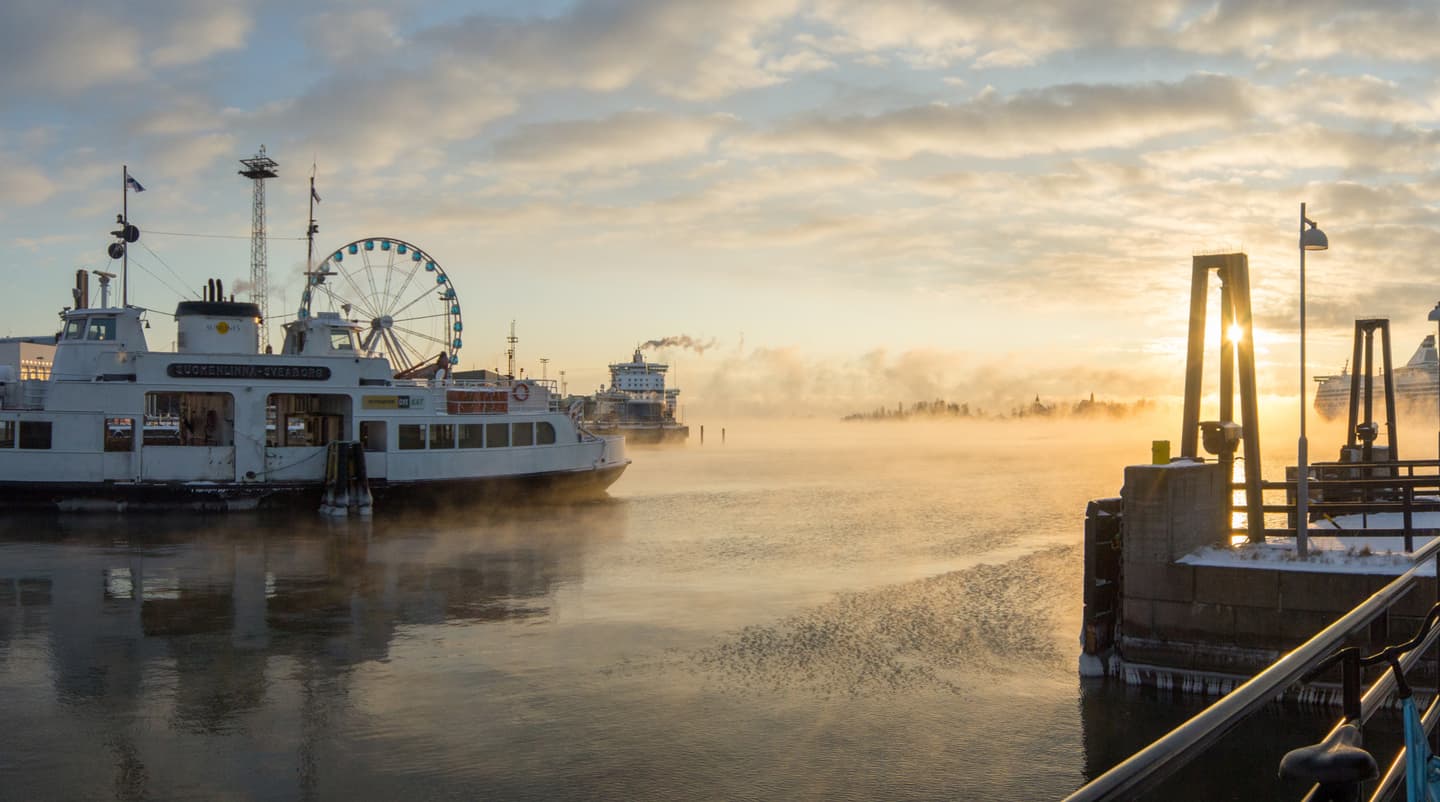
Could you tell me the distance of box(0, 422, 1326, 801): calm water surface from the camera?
1281cm

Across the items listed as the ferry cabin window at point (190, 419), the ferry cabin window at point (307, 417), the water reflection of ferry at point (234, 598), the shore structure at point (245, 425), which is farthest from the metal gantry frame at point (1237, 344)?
the ferry cabin window at point (190, 419)

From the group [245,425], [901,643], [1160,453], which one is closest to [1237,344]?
[1160,453]

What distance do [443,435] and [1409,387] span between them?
167549 millimetres

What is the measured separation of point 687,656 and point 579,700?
3323 mm

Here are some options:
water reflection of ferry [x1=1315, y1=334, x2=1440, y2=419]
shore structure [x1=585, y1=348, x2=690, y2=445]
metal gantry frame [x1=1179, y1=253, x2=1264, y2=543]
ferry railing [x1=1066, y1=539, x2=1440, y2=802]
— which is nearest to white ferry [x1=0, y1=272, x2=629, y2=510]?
metal gantry frame [x1=1179, y1=253, x2=1264, y2=543]

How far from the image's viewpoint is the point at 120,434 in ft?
141

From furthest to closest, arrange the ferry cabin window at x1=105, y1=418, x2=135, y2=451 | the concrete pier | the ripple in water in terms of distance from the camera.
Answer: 1. the ferry cabin window at x1=105, y1=418, x2=135, y2=451
2. the ripple in water
3. the concrete pier

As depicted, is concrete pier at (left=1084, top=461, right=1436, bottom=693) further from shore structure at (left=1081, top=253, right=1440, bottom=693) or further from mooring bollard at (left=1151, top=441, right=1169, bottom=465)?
mooring bollard at (left=1151, top=441, right=1169, bottom=465)

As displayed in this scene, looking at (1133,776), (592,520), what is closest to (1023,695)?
(1133,776)

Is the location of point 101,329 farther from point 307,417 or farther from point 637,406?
point 637,406

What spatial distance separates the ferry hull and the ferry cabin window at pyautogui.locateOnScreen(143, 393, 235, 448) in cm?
239

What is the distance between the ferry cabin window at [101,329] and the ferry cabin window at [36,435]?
4292mm

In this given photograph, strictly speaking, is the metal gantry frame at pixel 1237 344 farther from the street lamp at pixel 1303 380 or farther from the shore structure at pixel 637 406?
the shore structure at pixel 637 406

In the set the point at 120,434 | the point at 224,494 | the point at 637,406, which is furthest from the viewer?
the point at 637,406
